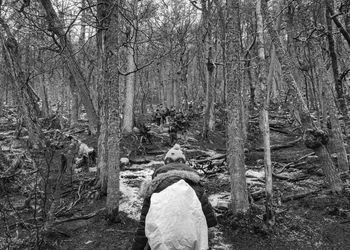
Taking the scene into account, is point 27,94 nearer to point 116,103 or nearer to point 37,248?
point 116,103

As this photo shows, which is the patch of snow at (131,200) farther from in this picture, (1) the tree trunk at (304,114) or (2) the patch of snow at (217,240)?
(1) the tree trunk at (304,114)

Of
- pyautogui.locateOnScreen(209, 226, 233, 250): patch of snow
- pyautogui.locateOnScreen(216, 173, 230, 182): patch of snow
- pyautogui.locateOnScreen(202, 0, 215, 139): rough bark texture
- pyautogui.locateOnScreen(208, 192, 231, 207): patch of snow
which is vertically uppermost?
pyautogui.locateOnScreen(202, 0, 215, 139): rough bark texture

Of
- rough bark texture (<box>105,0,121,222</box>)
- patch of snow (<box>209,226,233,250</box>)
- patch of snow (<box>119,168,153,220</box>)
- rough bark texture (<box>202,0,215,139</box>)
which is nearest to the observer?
patch of snow (<box>209,226,233,250</box>)

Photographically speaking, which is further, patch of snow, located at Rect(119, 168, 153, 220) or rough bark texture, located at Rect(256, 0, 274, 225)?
patch of snow, located at Rect(119, 168, 153, 220)

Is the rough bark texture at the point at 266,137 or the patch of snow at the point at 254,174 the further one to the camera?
the patch of snow at the point at 254,174

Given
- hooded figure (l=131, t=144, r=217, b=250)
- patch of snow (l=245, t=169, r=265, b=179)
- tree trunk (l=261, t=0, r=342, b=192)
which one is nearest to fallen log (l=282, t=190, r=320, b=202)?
tree trunk (l=261, t=0, r=342, b=192)

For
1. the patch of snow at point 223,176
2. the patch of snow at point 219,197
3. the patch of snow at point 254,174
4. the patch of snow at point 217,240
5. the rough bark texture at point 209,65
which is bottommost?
the patch of snow at point 217,240

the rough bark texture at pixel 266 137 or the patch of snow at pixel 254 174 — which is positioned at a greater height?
the rough bark texture at pixel 266 137

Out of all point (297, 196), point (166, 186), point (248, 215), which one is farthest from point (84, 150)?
point (166, 186)

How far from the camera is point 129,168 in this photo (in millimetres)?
8586

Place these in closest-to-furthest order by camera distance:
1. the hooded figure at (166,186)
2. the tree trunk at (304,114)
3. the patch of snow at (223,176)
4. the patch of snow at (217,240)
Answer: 1. the hooded figure at (166,186)
2. the patch of snow at (217,240)
3. the tree trunk at (304,114)
4. the patch of snow at (223,176)

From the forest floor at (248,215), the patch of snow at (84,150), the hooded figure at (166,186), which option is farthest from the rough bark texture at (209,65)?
the hooded figure at (166,186)

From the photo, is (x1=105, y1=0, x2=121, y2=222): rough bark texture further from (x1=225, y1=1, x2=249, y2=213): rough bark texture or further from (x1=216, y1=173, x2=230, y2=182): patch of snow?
(x1=216, y1=173, x2=230, y2=182): patch of snow

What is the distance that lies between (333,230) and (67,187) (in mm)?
5484
